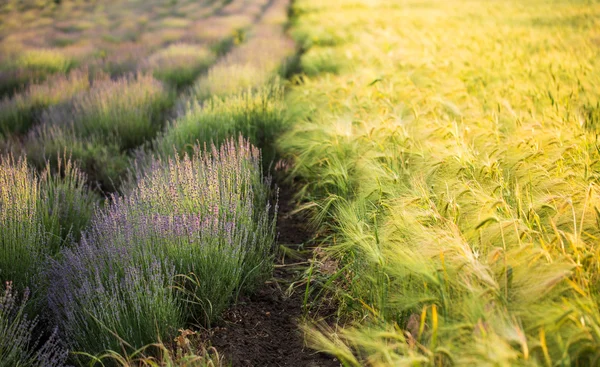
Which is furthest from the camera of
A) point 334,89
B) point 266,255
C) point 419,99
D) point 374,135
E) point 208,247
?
point 334,89

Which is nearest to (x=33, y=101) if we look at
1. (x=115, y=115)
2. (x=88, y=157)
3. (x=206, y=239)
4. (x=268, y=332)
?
(x=115, y=115)

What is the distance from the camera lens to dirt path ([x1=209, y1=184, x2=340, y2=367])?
2.01 m

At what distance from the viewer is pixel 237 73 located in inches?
230

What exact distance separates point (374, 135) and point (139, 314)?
2.05 meters

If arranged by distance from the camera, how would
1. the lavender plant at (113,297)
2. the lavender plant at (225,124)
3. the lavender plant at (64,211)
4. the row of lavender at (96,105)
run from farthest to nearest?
the row of lavender at (96,105) → the lavender plant at (225,124) → the lavender plant at (64,211) → the lavender plant at (113,297)

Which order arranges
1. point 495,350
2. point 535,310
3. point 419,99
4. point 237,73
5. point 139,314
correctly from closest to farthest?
point 495,350 < point 535,310 < point 139,314 < point 419,99 < point 237,73

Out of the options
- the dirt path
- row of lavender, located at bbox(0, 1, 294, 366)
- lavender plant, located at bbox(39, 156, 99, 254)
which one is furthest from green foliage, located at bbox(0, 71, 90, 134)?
the dirt path

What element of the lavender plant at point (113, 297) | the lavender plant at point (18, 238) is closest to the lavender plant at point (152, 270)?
the lavender plant at point (113, 297)

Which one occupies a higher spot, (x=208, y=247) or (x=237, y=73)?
(x=237, y=73)

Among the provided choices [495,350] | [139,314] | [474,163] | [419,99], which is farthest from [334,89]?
[495,350]

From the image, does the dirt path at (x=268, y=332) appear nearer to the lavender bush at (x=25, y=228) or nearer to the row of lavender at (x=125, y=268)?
the row of lavender at (x=125, y=268)

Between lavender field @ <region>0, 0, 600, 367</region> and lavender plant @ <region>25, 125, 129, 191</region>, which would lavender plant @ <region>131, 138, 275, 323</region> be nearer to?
lavender field @ <region>0, 0, 600, 367</region>

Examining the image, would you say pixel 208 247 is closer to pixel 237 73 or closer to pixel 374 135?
pixel 374 135

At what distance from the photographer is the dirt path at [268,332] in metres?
2.01
